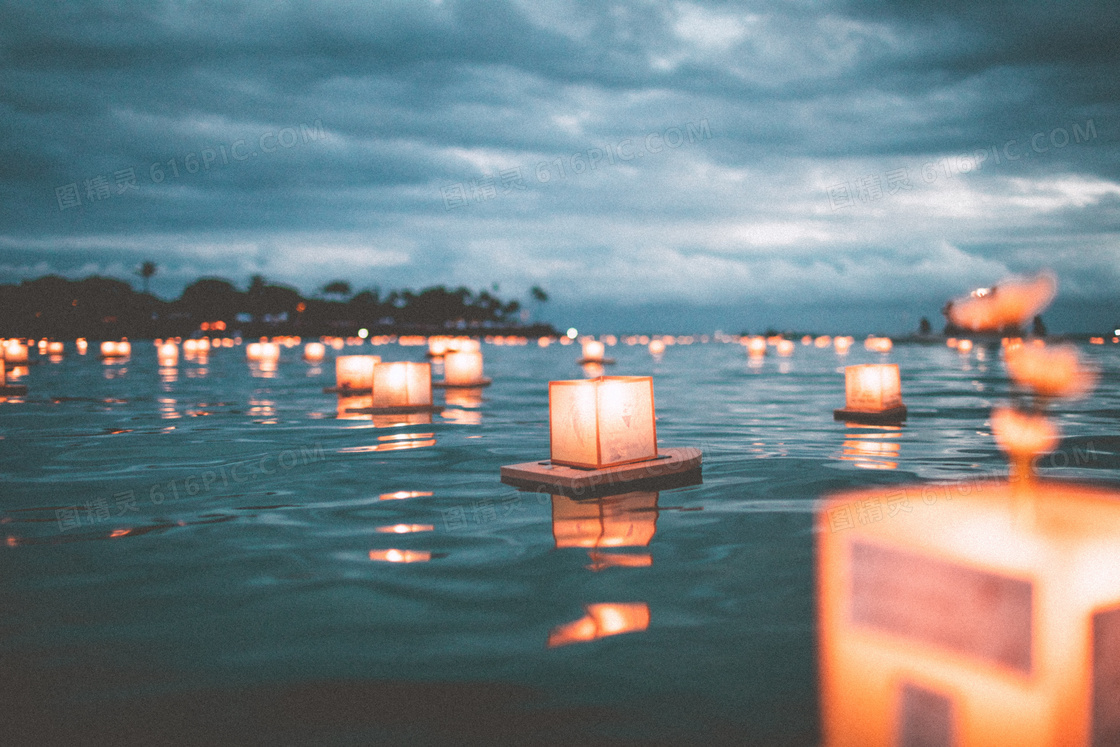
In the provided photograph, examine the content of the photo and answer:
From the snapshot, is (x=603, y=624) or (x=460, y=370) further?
(x=460, y=370)

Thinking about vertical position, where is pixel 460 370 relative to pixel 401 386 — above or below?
above

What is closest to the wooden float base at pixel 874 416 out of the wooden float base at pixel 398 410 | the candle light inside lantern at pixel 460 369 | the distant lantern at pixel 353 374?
the wooden float base at pixel 398 410

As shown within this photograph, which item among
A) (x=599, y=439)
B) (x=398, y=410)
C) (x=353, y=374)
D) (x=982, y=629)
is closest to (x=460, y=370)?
(x=353, y=374)

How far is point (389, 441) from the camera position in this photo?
15.7 m

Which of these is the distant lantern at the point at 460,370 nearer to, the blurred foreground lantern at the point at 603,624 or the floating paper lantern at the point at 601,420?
the floating paper lantern at the point at 601,420

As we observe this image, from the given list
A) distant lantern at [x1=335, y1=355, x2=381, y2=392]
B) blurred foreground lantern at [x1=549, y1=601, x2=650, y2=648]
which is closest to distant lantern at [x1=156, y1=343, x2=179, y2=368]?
distant lantern at [x1=335, y1=355, x2=381, y2=392]

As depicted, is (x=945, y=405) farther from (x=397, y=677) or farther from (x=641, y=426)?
(x=397, y=677)

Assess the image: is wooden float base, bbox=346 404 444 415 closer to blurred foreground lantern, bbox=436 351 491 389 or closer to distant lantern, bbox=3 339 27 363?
blurred foreground lantern, bbox=436 351 491 389

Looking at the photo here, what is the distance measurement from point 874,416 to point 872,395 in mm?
824

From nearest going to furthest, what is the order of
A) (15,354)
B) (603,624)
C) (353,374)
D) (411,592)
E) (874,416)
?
(603,624)
(411,592)
(874,416)
(353,374)
(15,354)

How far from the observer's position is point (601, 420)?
415 inches

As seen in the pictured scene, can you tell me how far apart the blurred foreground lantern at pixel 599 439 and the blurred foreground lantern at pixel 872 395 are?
903 centimetres

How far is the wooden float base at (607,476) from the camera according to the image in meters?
10.4

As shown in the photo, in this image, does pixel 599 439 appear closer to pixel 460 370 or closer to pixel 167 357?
pixel 460 370
